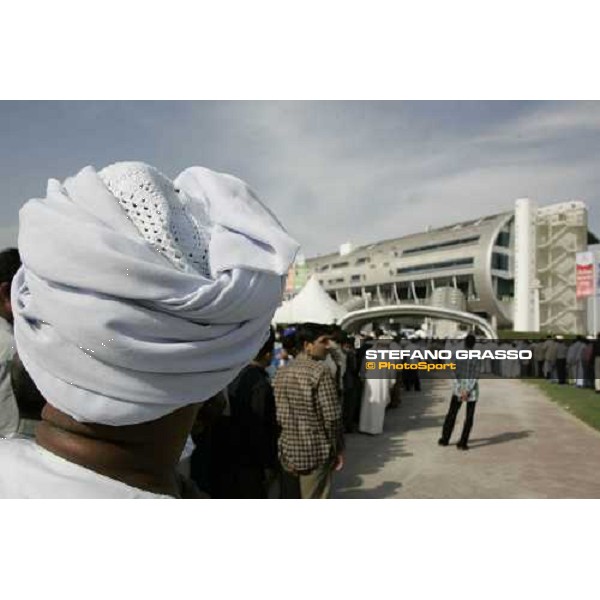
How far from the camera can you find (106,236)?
665 millimetres

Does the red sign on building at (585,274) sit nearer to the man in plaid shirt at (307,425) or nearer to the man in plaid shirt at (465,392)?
the man in plaid shirt at (465,392)

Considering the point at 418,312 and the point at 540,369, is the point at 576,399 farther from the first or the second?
the point at 418,312

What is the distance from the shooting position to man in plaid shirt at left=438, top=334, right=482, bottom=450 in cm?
498

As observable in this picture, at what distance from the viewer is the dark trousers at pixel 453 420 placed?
5.36 meters

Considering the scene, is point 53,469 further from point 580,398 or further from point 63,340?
point 580,398

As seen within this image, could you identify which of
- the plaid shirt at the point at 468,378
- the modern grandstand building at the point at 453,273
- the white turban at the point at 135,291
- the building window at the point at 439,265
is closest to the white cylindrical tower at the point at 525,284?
the modern grandstand building at the point at 453,273

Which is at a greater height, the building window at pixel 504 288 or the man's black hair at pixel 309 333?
the man's black hair at pixel 309 333

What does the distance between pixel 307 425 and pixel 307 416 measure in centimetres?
5

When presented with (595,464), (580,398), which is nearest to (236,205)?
(595,464)

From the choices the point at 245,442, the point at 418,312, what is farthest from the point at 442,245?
the point at 245,442

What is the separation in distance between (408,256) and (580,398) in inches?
850

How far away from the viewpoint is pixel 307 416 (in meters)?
3.10

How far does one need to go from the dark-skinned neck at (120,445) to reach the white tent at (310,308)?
8499 mm

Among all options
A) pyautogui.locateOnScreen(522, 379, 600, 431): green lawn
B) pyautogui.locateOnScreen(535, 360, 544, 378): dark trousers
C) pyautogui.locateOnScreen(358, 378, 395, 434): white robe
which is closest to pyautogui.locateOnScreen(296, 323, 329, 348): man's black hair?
pyautogui.locateOnScreen(358, 378, 395, 434): white robe
